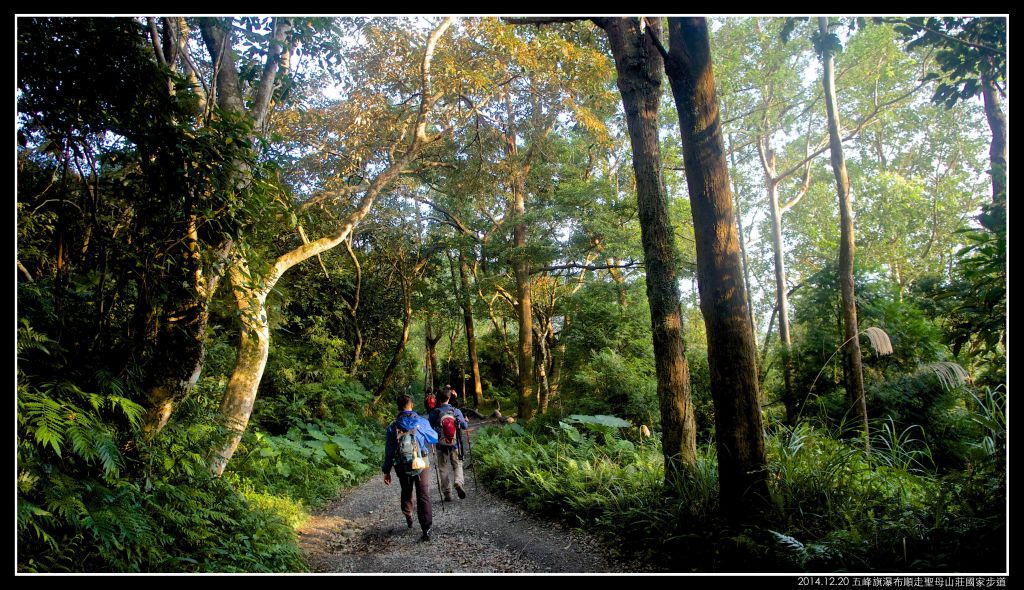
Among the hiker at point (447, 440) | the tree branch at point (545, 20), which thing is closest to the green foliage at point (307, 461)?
the hiker at point (447, 440)

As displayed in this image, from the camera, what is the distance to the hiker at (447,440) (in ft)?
23.6

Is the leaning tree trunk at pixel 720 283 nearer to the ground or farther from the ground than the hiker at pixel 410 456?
farther from the ground

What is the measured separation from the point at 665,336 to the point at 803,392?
29.1ft

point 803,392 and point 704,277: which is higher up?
point 704,277

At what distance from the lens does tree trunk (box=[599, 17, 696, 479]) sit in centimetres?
503

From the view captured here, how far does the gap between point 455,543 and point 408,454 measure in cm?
115

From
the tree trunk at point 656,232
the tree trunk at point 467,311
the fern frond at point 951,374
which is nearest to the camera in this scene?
the fern frond at point 951,374

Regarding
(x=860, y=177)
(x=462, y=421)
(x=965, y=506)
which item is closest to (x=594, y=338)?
(x=462, y=421)

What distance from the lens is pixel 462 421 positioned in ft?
24.6

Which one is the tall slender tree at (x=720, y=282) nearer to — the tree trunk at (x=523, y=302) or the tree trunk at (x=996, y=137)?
the tree trunk at (x=996, y=137)

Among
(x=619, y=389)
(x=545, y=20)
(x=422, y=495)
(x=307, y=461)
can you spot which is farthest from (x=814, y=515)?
(x=307, y=461)

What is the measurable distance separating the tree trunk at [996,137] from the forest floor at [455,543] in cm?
391

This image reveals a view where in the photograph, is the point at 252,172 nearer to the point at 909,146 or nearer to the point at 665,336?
the point at 665,336

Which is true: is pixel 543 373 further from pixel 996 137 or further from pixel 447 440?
pixel 996 137
